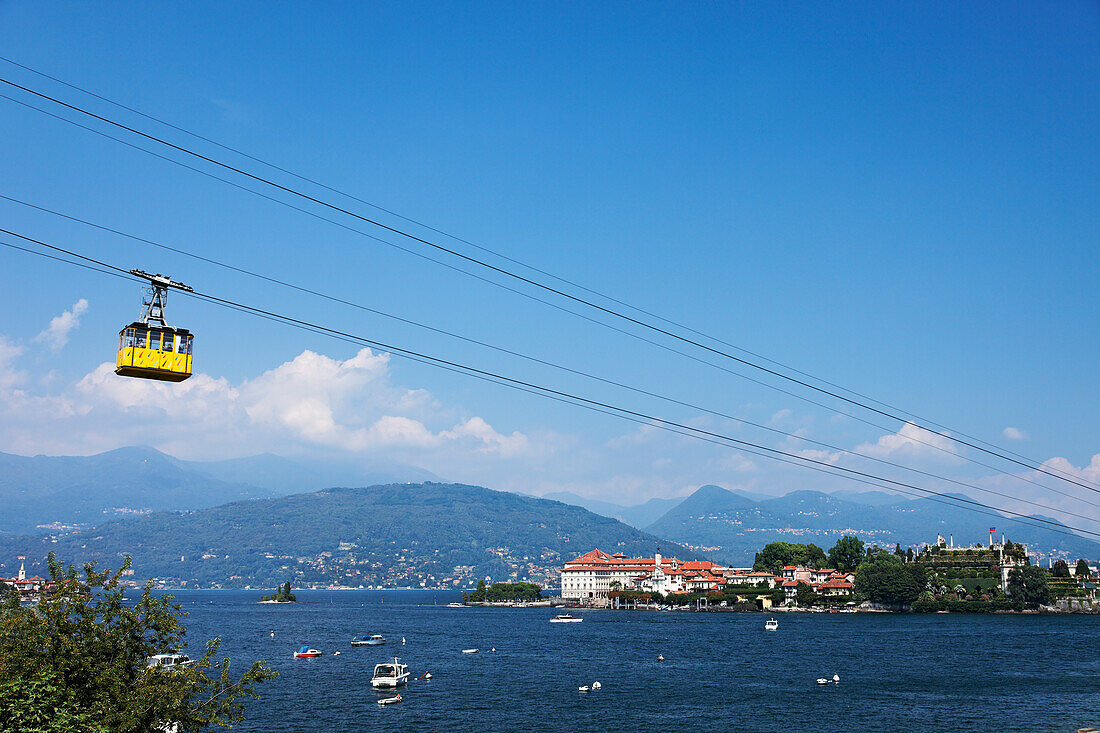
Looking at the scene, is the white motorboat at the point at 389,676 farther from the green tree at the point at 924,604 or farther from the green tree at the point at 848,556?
the green tree at the point at 848,556

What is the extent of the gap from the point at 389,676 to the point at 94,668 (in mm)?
40731

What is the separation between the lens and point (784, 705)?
51156 mm

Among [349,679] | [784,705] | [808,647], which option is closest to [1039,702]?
[784,705]

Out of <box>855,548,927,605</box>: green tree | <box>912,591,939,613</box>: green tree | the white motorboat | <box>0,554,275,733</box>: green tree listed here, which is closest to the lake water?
the white motorboat

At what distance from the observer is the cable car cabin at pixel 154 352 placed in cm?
1811

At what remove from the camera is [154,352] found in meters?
18.3

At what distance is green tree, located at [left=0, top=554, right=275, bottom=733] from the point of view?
1878 cm

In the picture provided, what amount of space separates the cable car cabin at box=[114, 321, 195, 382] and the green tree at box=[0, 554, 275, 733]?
225 inches

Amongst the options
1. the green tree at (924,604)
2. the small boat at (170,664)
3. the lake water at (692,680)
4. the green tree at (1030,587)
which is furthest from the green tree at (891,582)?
the small boat at (170,664)

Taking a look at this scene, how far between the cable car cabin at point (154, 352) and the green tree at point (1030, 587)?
176 meters

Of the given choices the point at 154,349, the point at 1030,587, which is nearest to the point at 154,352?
the point at 154,349

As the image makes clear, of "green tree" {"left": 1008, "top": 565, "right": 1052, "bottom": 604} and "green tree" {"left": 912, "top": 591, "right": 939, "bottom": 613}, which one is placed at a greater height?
"green tree" {"left": 1008, "top": 565, "right": 1052, "bottom": 604}

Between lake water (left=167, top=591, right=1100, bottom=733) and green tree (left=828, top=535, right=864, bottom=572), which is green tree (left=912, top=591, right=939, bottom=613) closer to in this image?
green tree (left=828, top=535, right=864, bottom=572)

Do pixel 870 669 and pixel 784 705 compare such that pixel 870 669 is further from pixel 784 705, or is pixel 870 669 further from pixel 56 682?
pixel 56 682
